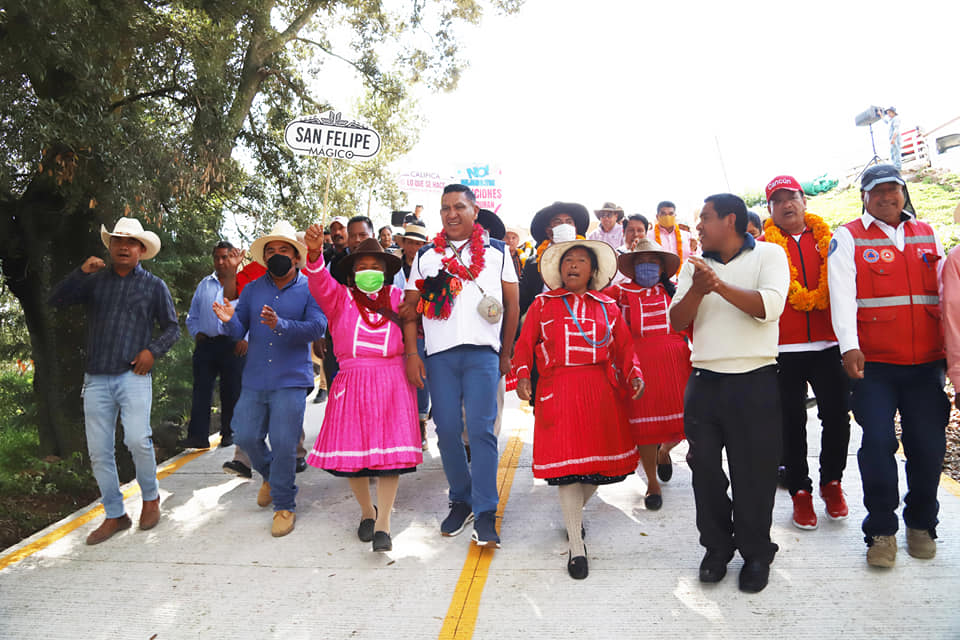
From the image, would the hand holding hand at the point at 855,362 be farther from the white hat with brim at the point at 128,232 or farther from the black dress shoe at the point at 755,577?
the white hat with brim at the point at 128,232

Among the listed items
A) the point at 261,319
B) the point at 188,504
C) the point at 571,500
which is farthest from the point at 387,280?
the point at 188,504

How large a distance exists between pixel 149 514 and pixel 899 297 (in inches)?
204

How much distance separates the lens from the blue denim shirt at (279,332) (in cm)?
482

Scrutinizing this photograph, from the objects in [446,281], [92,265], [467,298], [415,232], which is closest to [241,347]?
[92,265]

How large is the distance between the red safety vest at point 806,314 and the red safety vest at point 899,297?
0.44m

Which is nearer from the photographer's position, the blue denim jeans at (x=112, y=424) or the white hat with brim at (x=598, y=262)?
the white hat with brim at (x=598, y=262)

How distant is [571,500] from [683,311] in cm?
130

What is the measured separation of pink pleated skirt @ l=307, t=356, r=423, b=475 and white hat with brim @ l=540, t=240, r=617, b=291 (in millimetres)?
1211

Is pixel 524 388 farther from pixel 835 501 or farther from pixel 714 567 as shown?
pixel 835 501

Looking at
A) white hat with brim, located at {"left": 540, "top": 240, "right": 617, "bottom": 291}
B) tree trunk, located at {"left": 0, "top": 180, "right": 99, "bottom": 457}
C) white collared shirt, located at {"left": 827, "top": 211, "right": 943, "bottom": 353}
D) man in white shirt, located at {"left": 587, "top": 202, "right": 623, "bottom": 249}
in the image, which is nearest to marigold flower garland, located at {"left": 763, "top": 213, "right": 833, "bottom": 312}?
white collared shirt, located at {"left": 827, "top": 211, "right": 943, "bottom": 353}

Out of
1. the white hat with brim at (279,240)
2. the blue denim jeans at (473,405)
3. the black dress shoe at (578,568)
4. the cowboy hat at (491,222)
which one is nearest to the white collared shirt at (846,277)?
the black dress shoe at (578,568)

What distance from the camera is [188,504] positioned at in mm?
5355

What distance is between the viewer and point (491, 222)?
4.98 meters

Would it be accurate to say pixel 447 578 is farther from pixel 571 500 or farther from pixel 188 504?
pixel 188 504
